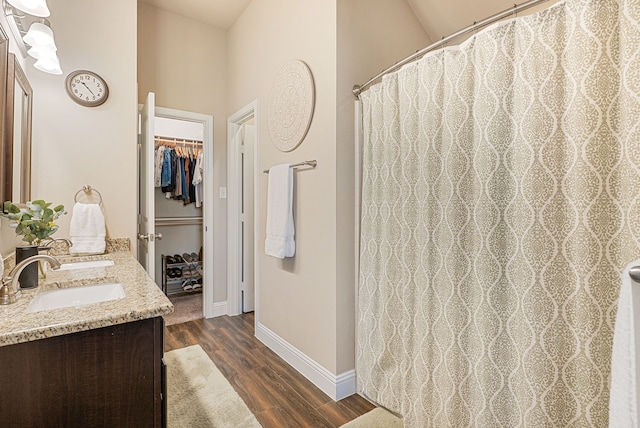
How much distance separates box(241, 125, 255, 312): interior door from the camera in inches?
133

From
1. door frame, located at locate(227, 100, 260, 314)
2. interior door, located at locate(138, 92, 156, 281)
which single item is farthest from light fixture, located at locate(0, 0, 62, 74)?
door frame, located at locate(227, 100, 260, 314)

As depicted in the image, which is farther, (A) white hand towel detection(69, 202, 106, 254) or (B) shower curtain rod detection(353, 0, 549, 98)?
(A) white hand towel detection(69, 202, 106, 254)

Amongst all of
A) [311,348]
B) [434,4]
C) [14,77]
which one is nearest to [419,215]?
[311,348]

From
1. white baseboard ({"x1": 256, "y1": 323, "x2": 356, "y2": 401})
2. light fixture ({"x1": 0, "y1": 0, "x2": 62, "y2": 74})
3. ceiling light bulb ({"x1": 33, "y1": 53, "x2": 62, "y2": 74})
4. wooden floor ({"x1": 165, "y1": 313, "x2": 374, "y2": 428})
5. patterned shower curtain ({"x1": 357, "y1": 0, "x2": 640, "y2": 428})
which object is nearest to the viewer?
patterned shower curtain ({"x1": 357, "y1": 0, "x2": 640, "y2": 428})

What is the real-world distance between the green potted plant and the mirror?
0.19 m

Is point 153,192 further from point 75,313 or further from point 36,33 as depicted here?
point 75,313

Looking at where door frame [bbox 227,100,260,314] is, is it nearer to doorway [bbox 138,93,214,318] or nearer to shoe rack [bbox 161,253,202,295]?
doorway [bbox 138,93,214,318]

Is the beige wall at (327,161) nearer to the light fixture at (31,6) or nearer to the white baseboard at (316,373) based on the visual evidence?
the white baseboard at (316,373)

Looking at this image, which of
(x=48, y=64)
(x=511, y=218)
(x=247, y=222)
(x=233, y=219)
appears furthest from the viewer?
(x=247, y=222)

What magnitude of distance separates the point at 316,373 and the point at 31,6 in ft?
7.87

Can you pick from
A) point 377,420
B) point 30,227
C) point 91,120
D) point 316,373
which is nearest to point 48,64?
point 91,120

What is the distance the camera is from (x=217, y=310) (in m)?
3.29

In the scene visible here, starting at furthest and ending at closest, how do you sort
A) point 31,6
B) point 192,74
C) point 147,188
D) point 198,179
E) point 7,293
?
point 198,179 → point 192,74 → point 147,188 → point 31,6 → point 7,293

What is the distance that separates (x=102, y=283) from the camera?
57.2 inches
